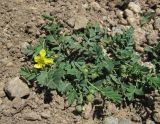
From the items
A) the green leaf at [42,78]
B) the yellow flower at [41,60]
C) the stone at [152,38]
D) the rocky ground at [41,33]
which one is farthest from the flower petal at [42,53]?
the stone at [152,38]

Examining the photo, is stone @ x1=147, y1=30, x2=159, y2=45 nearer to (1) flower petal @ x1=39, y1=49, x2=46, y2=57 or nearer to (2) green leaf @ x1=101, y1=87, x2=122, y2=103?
(2) green leaf @ x1=101, y1=87, x2=122, y2=103

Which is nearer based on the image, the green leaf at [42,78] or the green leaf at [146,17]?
the green leaf at [42,78]

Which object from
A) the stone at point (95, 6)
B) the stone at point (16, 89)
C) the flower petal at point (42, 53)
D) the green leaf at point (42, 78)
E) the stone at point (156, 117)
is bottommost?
the stone at point (156, 117)

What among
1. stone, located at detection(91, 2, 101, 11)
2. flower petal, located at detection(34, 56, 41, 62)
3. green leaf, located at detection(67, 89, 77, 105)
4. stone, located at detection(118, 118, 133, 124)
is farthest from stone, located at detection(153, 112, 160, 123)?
stone, located at detection(91, 2, 101, 11)

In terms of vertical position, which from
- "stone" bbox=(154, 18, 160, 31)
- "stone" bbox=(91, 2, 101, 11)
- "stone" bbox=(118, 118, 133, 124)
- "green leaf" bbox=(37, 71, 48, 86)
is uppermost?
"stone" bbox=(91, 2, 101, 11)

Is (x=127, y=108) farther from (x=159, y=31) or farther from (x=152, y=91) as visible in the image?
(x=159, y=31)

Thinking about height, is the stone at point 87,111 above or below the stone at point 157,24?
below

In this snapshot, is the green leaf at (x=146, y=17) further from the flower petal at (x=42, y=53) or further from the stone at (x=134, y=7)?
the flower petal at (x=42, y=53)

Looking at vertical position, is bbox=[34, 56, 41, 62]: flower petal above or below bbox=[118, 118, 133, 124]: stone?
above
